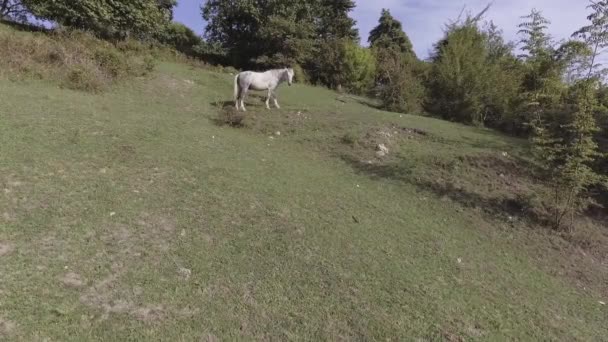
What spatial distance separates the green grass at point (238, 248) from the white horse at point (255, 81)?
2862mm

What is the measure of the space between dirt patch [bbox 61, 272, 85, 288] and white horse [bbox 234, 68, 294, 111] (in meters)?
7.59

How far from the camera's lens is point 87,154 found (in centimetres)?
627

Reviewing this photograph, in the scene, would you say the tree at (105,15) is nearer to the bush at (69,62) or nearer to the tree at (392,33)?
the bush at (69,62)

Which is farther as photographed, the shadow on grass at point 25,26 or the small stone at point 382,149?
the shadow on grass at point 25,26

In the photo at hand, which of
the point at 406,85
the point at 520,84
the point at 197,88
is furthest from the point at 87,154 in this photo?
the point at 520,84

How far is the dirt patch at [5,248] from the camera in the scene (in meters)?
3.83

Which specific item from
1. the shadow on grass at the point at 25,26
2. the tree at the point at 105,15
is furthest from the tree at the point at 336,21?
the shadow on grass at the point at 25,26

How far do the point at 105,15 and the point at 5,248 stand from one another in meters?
14.7

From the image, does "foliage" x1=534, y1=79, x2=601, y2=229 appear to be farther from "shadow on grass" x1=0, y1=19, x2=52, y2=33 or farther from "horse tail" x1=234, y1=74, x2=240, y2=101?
"shadow on grass" x1=0, y1=19, x2=52, y2=33

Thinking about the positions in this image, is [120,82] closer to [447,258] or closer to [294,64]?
[447,258]

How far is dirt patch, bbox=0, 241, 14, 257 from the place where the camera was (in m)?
3.83

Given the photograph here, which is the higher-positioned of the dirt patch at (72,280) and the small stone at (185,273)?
the small stone at (185,273)

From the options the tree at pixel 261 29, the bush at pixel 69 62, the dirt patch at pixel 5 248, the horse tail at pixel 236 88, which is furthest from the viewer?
the tree at pixel 261 29

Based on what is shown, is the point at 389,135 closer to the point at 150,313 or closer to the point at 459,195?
the point at 459,195
